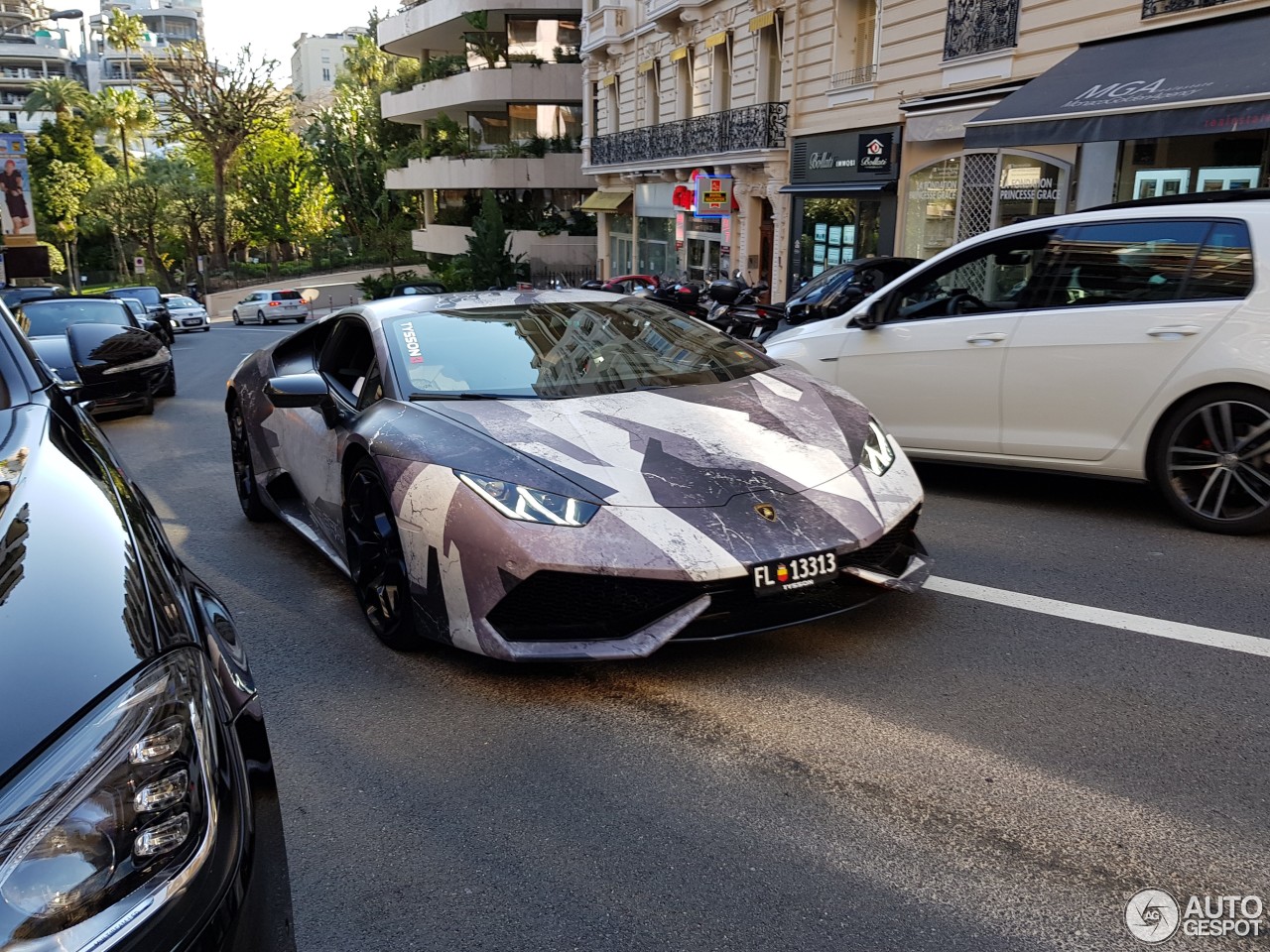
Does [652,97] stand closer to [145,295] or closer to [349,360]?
[145,295]

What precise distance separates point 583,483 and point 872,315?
368cm

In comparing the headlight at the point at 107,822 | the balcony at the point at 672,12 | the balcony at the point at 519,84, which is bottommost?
the headlight at the point at 107,822

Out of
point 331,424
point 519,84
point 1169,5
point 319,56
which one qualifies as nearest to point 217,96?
point 519,84

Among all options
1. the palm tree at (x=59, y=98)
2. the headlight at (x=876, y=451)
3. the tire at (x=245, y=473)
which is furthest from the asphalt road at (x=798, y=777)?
the palm tree at (x=59, y=98)

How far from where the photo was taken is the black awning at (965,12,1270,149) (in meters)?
10.8

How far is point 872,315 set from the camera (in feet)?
22.7

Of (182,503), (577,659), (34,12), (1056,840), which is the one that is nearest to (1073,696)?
(1056,840)

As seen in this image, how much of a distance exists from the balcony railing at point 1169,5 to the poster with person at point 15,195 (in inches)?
1376

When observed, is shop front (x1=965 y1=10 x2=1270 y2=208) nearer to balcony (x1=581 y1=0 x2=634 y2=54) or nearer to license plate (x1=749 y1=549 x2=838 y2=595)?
license plate (x1=749 y1=549 x2=838 y2=595)

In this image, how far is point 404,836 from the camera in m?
2.97

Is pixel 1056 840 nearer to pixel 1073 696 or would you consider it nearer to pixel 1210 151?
pixel 1073 696

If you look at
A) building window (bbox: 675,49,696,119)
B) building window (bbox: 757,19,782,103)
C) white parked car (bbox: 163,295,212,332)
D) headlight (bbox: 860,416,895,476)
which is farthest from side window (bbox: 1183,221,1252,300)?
white parked car (bbox: 163,295,212,332)

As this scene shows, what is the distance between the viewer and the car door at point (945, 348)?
6336 mm

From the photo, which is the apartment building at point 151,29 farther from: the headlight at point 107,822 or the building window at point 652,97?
the headlight at point 107,822
